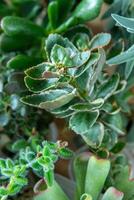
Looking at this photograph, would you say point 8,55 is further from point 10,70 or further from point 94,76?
point 94,76

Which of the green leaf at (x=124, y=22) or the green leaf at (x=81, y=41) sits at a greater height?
the green leaf at (x=81, y=41)

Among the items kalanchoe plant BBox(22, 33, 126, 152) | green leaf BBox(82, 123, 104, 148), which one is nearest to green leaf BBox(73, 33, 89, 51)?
kalanchoe plant BBox(22, 33, 126, 152)

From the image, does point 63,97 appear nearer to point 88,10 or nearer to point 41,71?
point 41,71

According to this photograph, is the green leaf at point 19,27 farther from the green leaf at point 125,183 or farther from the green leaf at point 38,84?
the green leaf at point 125,183

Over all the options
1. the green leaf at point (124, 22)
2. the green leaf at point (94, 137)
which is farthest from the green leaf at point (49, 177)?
the green leaf at point (124, 22)

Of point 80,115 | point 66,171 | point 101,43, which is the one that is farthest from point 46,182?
point 66,171
